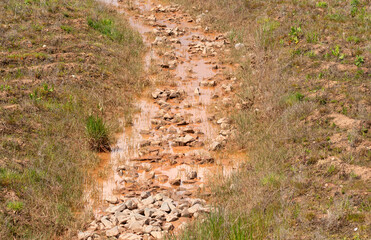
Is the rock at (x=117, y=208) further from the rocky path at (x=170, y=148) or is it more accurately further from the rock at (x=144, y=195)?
the rock at (x=144, y=195)

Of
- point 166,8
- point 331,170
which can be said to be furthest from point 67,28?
point 331,170

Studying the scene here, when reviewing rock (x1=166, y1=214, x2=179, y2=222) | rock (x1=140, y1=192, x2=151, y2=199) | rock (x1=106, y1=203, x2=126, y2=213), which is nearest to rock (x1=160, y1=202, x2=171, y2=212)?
rock (x1=166, y1=214, x2=179, y2=222)

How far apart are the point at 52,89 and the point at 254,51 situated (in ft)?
18.8

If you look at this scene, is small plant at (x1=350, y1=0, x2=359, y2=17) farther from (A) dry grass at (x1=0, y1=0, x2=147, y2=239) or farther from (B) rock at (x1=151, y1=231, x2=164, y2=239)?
(B) rock at (x1=151, y1=231, x2=164, y2=239)

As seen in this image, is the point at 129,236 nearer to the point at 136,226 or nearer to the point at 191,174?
the point at 136,226

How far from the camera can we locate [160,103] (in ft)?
32.6

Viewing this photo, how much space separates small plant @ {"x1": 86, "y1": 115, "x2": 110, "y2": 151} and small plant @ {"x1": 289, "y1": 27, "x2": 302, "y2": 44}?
572 cm

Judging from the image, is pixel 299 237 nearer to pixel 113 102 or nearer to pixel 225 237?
pixel 225 237

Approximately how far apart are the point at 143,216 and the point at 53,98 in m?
4.08

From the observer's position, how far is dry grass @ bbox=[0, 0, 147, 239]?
5707 millimetres

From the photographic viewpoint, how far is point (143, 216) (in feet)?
18.8

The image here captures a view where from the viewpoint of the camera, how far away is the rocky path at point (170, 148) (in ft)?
18.9

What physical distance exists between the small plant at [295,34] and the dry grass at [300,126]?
0.03 meters

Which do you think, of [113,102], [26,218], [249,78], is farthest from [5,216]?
[249,78]
